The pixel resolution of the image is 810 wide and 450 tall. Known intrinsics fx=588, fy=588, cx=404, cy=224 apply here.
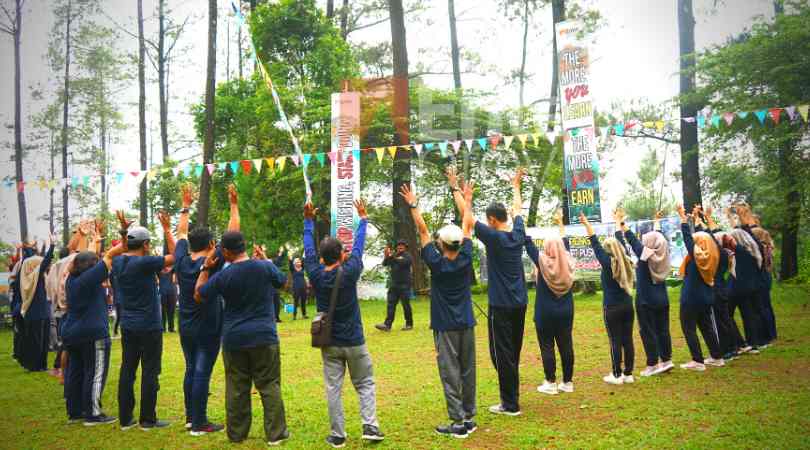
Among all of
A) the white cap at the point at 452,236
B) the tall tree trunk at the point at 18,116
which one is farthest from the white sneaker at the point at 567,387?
the tall tree trunk at the point at 18,116

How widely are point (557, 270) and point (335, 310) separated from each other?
252 centimetres

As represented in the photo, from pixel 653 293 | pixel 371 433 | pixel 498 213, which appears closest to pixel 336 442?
pixel 371 433

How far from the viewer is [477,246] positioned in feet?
77.9

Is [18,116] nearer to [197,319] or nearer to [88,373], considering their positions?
[88,373]

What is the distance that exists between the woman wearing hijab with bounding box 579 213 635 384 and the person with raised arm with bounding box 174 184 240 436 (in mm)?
3988

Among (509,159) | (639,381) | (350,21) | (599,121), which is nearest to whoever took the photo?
(639,381)

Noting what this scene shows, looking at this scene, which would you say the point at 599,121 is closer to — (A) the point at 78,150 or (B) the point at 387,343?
(B) the point at 387,343

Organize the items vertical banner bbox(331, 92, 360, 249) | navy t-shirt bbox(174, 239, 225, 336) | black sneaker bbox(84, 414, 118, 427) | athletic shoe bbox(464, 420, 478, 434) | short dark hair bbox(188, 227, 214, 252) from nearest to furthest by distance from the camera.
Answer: athletic shoe bbox(464, 420, 478, 434), navy t-shirt bbox(174, 239, 225, 336), short dark hair bbox(188, 227, 214, 252), black sneaker bbox(84, 414, 118, 427), vertical banner bbox(331, 92, 360, 249)

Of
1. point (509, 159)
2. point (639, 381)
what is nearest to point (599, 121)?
point (509, 159)

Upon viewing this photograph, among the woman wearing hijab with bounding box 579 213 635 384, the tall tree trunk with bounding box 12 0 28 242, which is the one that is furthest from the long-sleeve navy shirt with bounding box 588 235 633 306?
the tall tree trunk with bounding box 12 0 28 242

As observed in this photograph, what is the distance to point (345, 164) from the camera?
15.8 m

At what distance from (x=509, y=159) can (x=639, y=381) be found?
1703cm

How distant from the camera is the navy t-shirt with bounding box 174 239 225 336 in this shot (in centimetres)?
527

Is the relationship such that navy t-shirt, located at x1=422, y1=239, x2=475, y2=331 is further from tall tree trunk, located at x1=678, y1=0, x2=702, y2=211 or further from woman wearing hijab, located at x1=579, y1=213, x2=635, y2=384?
tall tree trunk, located at x1=678, y1=0, x2=702, y2=211
